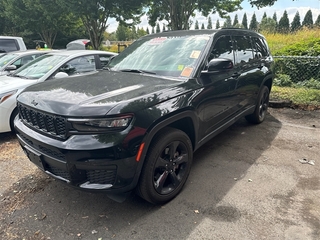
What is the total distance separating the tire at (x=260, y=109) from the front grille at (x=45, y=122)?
3.84 meters

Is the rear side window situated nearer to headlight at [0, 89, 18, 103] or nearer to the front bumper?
headlight at [0, 89, 18, 103]

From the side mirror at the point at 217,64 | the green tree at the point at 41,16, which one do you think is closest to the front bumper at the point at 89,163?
the side mirror at the point at 217,64

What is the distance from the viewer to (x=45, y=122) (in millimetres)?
2475

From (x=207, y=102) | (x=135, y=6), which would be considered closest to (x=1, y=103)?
(x=207, y=102)

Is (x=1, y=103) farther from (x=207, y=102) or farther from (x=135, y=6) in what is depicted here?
(x=135, y=6)

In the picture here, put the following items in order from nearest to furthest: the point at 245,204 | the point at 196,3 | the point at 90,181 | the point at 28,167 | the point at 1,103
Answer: the point at 90,181 → the point at 245,204 → the point at 28,167 → the point at 1,103 → the point at 196,3

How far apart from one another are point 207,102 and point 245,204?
1246mm

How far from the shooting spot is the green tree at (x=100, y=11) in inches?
604

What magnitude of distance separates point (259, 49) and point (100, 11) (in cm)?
1409

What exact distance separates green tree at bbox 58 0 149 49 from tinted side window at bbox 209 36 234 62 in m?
13.3

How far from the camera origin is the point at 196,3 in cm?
1523

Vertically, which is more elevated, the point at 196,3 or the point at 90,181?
the point at 196,3

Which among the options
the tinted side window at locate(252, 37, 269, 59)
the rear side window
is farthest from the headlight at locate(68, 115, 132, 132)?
the rear side window

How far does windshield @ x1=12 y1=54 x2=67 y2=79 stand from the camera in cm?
532
